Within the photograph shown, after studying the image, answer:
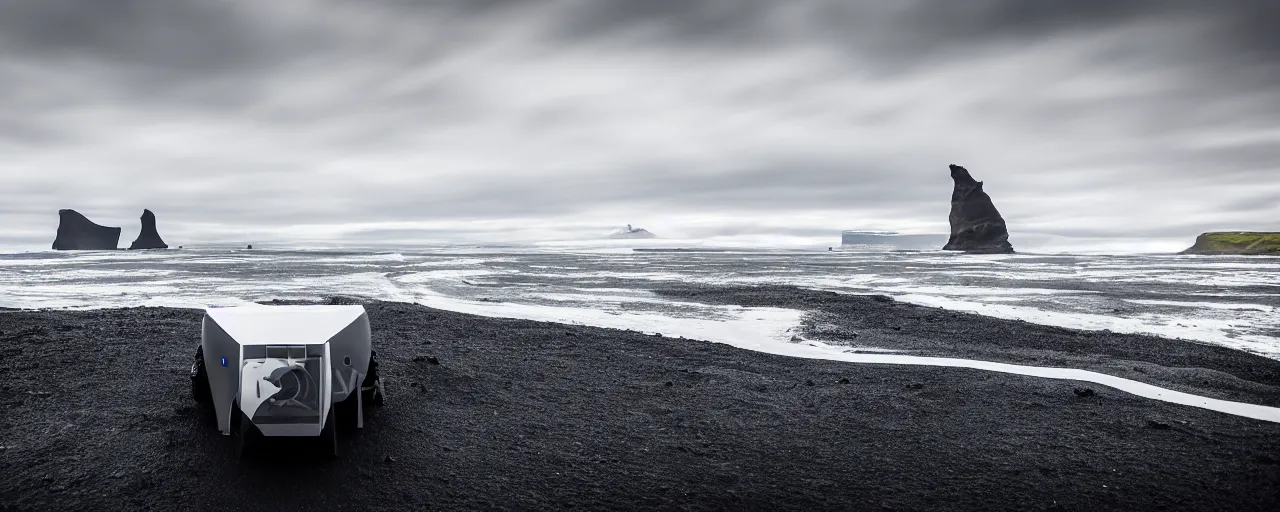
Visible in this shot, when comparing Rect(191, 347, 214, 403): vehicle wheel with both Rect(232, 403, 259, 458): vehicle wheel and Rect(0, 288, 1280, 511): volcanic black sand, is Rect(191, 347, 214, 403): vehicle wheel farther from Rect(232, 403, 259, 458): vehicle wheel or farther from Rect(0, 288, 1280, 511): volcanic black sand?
Rect(232, 403, 259, 458): vehicle wheel

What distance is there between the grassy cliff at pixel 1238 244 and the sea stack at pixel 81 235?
205m

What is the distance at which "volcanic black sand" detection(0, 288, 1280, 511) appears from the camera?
14.6ft

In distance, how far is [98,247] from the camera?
164000mm

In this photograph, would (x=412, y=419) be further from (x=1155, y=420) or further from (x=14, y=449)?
(x=1155, y=420)

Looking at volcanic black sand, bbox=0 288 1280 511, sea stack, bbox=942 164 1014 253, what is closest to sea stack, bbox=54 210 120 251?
sea stack, bbox=942 164 1014 253

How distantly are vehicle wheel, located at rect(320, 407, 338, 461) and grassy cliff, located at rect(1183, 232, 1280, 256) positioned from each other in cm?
11569

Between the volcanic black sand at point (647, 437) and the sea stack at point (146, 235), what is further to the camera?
the sea stack at point (146, 235)

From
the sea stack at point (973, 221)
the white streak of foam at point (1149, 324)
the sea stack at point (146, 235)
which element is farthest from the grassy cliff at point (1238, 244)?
the sea stack at point (146, 235)

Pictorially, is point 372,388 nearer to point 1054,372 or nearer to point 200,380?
point 200,380

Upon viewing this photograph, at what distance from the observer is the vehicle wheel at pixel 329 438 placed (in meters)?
4.51

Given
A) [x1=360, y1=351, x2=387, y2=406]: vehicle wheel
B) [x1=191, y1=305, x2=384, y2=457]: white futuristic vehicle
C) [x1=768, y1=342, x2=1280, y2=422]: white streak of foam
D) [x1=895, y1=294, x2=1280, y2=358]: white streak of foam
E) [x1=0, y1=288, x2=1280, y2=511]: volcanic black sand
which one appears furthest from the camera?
[x1=895, y1=294, x2=1280, y2=358]: white streak of foam

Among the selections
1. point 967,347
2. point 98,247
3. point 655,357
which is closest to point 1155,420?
point 967,347

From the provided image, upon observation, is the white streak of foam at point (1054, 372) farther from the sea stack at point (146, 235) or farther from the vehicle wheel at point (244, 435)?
the sea stack at point (146, 235)

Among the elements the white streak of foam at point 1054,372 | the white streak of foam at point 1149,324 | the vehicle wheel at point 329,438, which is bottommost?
the white streak of foam at point 1054,372
